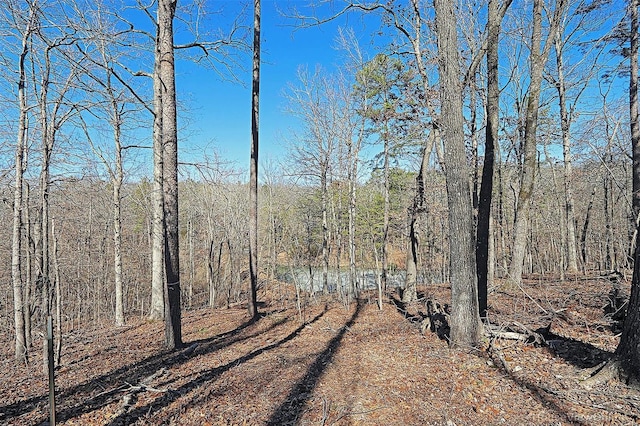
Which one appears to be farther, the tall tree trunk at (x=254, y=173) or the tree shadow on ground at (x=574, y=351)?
the tall tree trunk at (x=254, y=173)

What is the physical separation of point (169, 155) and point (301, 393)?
4.25m

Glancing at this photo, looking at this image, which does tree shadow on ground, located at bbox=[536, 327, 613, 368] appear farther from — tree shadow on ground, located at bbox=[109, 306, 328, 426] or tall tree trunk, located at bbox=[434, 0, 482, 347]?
tree shadow on ground, located at bbox=[109, 306, 328, 426]

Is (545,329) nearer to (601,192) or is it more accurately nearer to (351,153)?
(351,153)

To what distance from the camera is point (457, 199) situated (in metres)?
5.54

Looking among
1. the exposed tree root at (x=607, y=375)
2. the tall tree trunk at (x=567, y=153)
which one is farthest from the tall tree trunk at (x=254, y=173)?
the tall tree trunk at (x=567, y=153)

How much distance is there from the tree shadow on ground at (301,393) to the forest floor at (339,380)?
1 centimetres

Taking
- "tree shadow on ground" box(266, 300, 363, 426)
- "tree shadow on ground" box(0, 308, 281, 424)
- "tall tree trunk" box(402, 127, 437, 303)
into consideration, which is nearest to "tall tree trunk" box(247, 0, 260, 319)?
"tree shadow on ground" box(0, 308, 281, 424)

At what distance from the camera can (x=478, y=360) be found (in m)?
4.95

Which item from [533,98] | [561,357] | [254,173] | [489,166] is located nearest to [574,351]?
[561,357]

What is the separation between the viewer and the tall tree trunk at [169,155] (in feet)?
19.0

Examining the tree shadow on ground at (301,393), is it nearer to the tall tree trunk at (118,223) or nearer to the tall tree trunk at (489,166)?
the tall tree trunk at (489,166)

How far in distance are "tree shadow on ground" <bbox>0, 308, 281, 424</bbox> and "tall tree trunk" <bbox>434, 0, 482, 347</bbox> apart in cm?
435

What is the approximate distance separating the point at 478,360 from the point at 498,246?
55.1 feet

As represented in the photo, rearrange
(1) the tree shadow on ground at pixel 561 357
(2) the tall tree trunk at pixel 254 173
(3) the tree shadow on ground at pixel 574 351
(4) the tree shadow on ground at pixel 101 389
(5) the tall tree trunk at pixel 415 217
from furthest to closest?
1. (5) the tall tree trunk at pixel 415 217
2. (2) the tall tree trunk at pixel 254 173
3. (3) the tree shadow on ground at pixel 574 351
4. (4) the tree shadow on ground at pixel 101 389
5. (1) the tree shadow on ground at pixel 561 357
